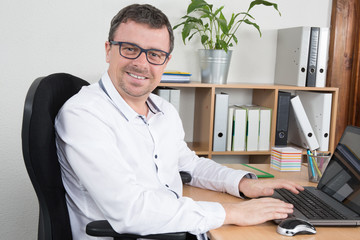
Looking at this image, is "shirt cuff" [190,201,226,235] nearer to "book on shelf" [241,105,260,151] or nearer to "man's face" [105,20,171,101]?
"man's face" [105,20,171,101]

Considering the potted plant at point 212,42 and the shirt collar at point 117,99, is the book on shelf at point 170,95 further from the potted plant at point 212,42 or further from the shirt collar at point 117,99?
the shirt collar at point 117,99

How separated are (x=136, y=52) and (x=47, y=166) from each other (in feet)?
1.66

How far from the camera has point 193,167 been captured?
174 cm

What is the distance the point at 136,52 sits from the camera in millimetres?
1441

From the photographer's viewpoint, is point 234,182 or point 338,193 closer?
point 338,193

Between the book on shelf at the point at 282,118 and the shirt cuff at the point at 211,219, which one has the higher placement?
the book on shelf at the point at 282,118

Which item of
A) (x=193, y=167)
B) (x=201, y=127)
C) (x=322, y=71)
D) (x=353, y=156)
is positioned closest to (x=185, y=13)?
(x=201, y=127)

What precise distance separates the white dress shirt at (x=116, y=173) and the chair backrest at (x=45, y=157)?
6cm

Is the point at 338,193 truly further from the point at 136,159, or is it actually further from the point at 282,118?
the point at 282,118

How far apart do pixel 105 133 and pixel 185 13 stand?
1.58m

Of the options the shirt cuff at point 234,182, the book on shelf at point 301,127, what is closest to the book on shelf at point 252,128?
the book on shelf at point 301,127

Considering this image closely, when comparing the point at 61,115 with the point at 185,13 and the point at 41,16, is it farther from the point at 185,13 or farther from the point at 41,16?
the point at 185,13

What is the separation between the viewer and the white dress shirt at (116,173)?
1.19 metres

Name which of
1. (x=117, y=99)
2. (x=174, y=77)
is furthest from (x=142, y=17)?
(x=174, y=77)
